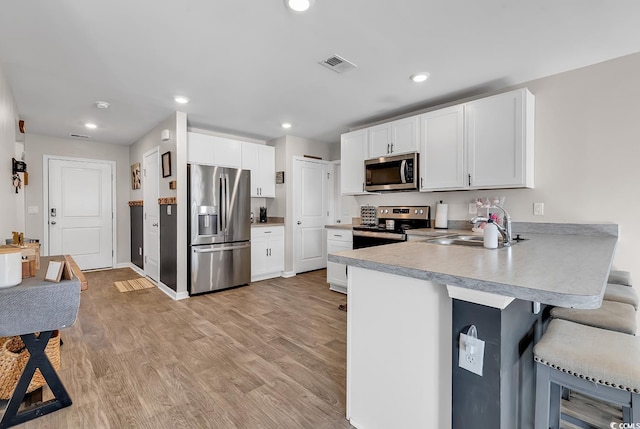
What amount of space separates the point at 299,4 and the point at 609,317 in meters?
2.34

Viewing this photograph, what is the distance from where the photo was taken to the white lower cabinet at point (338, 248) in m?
3.95

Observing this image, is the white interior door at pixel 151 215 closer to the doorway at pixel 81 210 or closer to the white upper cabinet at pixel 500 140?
the doorway at pixel 81 210

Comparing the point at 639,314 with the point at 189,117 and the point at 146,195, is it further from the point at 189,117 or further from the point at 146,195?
the point at 146,195

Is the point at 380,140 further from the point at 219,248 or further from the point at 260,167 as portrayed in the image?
the point at 219,248

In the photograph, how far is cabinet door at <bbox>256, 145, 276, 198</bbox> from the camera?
496cm

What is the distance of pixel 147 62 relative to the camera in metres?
2.46

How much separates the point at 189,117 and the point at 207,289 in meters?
2.31

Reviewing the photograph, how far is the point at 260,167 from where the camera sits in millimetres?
4941

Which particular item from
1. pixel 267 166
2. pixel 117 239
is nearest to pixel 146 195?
pixel 117 239

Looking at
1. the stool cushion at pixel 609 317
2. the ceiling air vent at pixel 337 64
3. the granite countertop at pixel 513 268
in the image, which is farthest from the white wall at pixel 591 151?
the ceiling air vent at pixel 337 64

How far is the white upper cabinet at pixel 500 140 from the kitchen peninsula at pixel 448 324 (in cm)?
126

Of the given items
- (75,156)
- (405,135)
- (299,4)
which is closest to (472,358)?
(299,4)

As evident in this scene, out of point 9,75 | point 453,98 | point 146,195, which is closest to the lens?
point 9,75

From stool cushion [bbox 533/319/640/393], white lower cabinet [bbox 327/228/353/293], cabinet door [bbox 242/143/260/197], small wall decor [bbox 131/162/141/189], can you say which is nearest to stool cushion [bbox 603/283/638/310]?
stool cushion [bbox 533/319/640/393]
